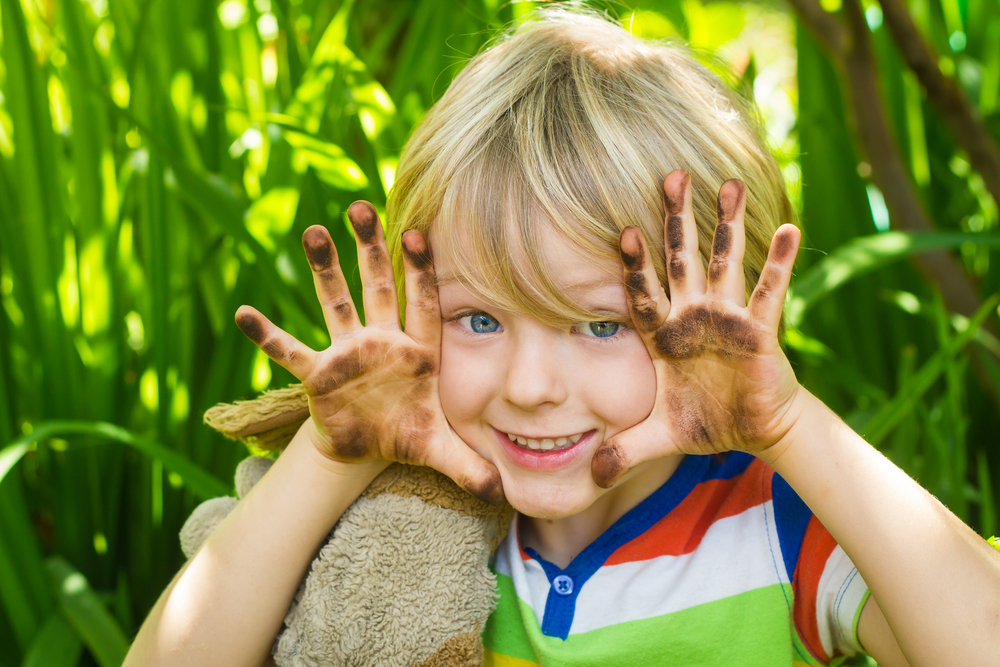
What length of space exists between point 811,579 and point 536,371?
343 millimetres

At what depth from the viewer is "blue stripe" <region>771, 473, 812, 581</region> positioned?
0.78m

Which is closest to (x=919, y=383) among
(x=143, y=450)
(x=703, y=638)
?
(x=703, y=638)

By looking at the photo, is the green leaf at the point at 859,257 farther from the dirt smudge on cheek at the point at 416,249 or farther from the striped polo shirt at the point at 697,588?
the dirt smudge on cheek at the point at 416,249

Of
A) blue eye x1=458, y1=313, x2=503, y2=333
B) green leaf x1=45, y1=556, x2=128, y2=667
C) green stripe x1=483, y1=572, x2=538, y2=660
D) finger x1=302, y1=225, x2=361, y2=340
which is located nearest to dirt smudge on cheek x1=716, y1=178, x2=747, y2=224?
blue eye x1=458, y1=313, x2=503, y2=333

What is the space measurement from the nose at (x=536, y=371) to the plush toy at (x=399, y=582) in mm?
157

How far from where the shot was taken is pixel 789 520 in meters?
0.80

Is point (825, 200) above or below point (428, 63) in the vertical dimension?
below

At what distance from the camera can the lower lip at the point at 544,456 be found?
75 cm

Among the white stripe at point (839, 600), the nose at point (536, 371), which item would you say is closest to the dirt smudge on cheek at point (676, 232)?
the nose at point (536, 371)

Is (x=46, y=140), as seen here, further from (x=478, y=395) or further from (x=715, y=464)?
(x=715, y=464)

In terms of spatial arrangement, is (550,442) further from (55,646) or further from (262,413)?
(55,646)

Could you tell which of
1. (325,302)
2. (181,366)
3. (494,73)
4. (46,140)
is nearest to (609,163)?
(494,73)

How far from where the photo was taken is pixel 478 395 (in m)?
0.75

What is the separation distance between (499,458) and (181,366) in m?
0.61
